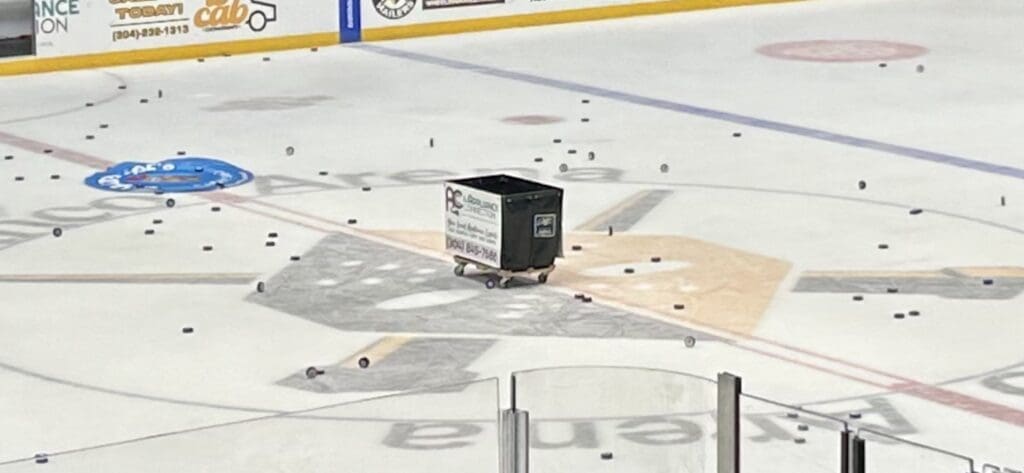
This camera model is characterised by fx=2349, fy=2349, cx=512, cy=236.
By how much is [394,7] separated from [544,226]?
9.14 meters

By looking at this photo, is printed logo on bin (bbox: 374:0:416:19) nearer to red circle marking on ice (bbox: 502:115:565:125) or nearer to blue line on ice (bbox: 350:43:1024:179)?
blue line on ice (bbox: 350:43:1024:179)

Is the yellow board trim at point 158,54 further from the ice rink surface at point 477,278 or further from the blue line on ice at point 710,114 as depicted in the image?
the blue line on ice at point 710,114

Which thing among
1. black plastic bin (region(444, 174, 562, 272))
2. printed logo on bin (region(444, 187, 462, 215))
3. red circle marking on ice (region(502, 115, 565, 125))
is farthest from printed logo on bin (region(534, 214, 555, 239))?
red circle marking on ice (region(502, 115, 565, 125))

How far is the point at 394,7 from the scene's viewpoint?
19.5 m

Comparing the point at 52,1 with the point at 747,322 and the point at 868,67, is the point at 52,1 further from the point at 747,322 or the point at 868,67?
the point at 747,322

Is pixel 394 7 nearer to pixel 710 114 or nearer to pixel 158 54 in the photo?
pixel 158 54

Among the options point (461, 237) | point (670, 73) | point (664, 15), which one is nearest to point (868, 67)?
point (670, 73)

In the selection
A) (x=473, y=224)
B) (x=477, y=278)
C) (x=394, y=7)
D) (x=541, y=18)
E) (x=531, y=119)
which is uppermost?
(x=394, y=7)

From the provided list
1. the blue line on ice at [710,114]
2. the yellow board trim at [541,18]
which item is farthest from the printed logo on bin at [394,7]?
the blue line on ice at [710,114]

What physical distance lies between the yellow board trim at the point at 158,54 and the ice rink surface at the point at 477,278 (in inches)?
7.3

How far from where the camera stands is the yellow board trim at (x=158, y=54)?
17781mm

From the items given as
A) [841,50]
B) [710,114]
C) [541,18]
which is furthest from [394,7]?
[710,114]

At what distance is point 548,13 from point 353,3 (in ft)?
6.37

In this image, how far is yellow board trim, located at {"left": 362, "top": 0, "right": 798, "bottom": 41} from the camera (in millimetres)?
19609
